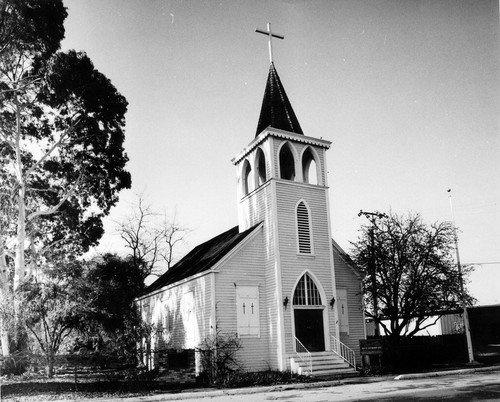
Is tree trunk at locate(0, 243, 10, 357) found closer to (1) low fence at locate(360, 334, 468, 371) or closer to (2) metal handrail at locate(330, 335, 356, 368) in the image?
(2) metal handrail at locate(330, 335, 356, 368)

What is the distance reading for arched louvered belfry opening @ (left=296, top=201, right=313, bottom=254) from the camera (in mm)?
22969

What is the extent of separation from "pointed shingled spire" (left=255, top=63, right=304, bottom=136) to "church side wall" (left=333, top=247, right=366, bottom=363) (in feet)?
23.0

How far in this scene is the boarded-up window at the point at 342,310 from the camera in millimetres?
24234

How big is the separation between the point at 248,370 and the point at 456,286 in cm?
1099

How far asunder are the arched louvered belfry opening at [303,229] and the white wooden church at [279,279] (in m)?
0.05

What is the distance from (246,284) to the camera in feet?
72.2

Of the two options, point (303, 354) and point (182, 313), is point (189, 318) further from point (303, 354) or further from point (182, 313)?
point (303, 354)

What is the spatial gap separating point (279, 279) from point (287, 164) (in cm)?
715

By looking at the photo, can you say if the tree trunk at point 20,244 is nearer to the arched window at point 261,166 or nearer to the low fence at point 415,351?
the arched window at point 261,166

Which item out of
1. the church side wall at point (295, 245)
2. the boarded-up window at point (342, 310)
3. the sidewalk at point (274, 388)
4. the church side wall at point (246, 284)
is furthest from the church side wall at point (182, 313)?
the boarded-up window at point (342, 310)

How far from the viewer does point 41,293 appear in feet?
67.8

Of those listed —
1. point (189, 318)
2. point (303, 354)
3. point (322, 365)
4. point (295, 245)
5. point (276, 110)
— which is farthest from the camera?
point (276, 110)

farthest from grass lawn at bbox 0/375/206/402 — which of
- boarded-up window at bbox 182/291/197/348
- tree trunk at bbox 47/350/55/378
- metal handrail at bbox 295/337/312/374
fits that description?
metal handrail at bbox 295/337/312/374

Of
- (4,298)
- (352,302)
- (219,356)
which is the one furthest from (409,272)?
(4,298)
